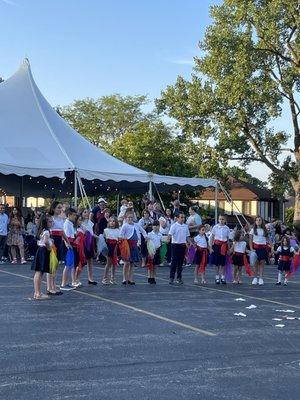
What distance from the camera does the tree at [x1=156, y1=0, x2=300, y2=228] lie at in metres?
33.6

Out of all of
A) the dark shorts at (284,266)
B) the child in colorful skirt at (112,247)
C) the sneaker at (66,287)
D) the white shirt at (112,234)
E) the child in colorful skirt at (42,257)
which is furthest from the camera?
the dark shorts at (284,266)

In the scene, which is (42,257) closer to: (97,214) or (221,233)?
(221,233)

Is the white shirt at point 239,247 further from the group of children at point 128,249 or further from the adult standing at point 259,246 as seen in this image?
the adult standing at point 259,246

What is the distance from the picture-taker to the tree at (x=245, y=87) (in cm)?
3362

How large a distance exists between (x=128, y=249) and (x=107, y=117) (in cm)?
5417

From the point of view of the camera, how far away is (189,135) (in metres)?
36.2

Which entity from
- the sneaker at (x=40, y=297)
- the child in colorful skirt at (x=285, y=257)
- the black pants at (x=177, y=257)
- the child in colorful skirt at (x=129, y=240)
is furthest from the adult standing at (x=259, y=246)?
the sneaker at (x=40, y=297)

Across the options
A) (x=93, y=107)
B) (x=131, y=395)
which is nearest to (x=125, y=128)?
(x=93, y=107)

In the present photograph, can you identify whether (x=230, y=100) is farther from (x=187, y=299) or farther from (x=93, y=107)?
(x=93, y=107)

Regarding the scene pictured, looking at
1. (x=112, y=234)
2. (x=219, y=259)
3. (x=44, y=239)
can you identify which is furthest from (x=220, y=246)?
(x=44, y=239)

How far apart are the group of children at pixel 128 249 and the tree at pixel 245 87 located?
18254 mm

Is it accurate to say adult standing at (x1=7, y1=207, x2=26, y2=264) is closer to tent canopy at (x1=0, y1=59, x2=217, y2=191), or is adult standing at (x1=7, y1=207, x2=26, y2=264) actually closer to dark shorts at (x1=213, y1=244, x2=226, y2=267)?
tent canopy at (x1=0, y1=59, x2=217, y2=191)

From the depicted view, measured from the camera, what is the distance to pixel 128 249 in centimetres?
1404

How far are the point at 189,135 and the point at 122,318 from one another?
27.1 m
